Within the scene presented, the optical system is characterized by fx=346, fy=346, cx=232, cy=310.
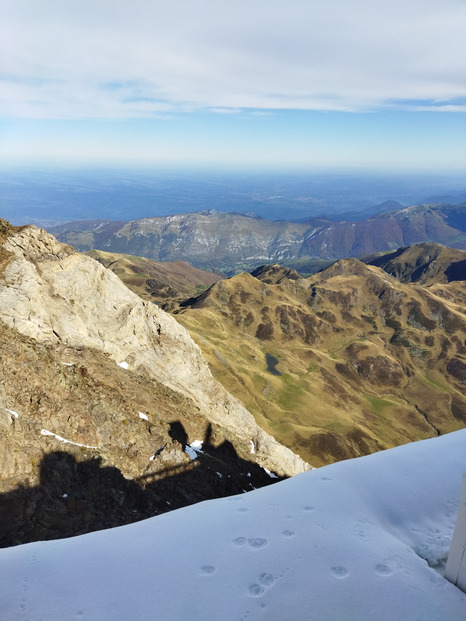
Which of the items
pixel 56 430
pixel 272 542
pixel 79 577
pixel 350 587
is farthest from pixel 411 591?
pixel 56 430

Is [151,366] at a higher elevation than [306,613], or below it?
below

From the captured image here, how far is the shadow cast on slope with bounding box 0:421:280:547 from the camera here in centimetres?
2300

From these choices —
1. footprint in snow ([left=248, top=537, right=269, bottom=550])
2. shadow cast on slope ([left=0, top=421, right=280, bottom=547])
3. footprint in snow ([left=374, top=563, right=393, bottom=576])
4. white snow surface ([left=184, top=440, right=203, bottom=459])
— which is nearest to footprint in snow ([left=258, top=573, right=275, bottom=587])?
footprint in snow ([left=248, top=537, right=269, bottom=550])

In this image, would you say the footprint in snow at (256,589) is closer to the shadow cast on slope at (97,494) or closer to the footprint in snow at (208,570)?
the footprint in snow at (208,570)

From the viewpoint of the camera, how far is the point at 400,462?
16938 millimetres

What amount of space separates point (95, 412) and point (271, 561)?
2857 centimetres

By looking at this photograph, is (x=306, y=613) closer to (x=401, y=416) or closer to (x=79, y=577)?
(x=79, y=577)

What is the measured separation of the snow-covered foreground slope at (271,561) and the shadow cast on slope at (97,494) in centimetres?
1231

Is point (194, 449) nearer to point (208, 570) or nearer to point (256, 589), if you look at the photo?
point (208, 570)

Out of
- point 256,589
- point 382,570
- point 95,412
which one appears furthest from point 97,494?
point 382,570

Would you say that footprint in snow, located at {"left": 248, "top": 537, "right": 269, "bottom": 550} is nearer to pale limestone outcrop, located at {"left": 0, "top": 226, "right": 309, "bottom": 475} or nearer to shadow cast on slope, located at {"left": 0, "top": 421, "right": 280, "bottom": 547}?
shadow cast on slope, located at {"left": 0, "top": 421, "right": 280, "bottom": 547}

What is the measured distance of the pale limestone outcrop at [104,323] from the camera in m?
37.8

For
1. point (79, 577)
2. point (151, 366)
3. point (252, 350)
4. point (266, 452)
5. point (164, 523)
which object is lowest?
point (252, 350)

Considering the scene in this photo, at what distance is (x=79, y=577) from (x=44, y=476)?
19027 millimetres
